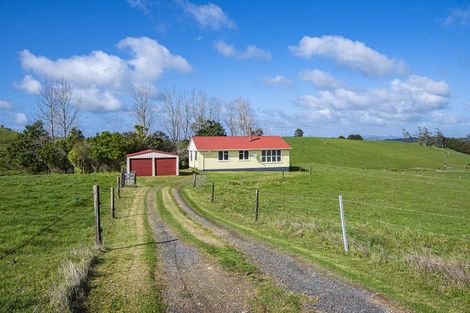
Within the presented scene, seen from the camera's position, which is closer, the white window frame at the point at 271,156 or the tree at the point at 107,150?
the tree at the point at 107,150

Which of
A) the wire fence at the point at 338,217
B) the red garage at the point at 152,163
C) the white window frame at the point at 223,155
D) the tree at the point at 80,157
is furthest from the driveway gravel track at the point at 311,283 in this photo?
the white window frame at the point at 223,155

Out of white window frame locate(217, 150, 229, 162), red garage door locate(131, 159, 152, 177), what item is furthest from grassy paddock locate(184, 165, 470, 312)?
white window frame locate(217, 150, 229, 162)

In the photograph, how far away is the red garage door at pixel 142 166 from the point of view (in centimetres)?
4408

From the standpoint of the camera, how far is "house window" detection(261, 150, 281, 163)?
54094 millimetres

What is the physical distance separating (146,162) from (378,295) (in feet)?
130

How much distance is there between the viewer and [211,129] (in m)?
72.1

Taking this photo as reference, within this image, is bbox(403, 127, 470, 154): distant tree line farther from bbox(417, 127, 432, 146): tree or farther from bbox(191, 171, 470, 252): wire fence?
bbox(191, 171, 470, 252): wire fence

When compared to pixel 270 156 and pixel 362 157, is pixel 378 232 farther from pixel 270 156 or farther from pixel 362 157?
pixel 362 157

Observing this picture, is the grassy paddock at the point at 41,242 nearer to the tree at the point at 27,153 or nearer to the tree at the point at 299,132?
the tree at the point at 27,153

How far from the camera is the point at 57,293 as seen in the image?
657 centimetres

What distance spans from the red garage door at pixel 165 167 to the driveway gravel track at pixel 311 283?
3495 centimetres

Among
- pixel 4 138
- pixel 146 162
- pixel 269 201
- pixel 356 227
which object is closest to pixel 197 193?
pixel 269 201

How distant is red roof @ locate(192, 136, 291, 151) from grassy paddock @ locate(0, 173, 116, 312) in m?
24.7

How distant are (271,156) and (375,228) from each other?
1483 inches
